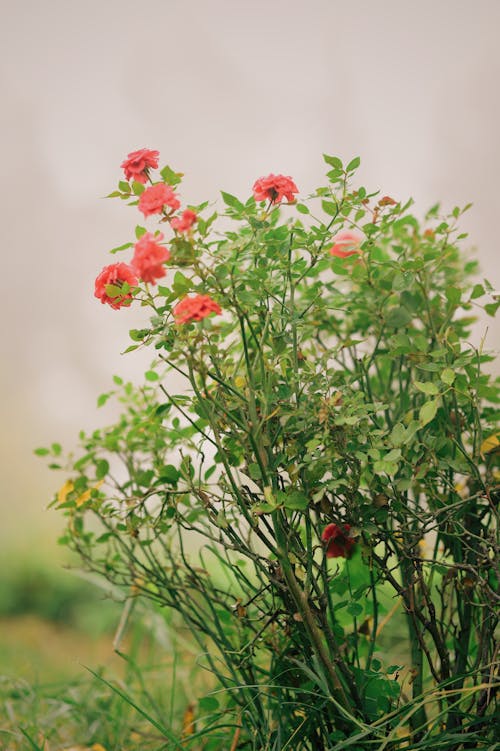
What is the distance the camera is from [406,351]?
1.02 metres

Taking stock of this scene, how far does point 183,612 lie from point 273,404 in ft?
1.41

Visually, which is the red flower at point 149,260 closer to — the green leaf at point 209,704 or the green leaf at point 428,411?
the green leaf at point 428,411

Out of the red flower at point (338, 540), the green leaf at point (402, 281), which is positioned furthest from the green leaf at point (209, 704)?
the green leaf at point (402, 281)

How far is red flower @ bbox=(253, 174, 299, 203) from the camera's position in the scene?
917mm

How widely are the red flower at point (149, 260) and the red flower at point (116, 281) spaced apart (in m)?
0.11

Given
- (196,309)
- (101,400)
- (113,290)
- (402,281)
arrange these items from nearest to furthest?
(196,309)
(113,290)
(402,281)
(101,400)

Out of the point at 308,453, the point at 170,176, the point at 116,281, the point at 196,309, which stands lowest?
the point at 308,453

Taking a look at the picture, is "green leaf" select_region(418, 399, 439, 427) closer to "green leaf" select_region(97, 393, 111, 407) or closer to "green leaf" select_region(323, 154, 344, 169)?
"green leaf" select_region(323, 154, 344, 169)

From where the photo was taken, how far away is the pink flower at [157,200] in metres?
0.86

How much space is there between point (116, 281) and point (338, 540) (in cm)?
48

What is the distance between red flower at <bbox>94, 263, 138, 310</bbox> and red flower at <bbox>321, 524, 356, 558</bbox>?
0.41 meters

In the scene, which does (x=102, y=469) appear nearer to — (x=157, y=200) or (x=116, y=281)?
(x=116, y=281)

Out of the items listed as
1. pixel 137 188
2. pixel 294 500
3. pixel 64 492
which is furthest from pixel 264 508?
pixel 64 492

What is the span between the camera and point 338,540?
1038 millimetres
